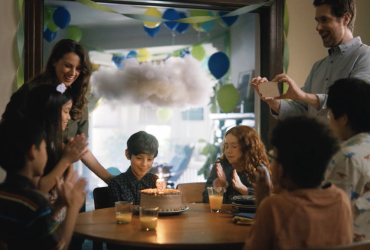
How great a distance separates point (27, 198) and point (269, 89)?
1.44 meters

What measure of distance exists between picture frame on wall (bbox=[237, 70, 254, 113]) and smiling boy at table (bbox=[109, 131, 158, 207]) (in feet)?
8.67

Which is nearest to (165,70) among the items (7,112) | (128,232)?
(7,112)

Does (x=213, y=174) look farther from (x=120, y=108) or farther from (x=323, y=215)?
(x=120, y=108)

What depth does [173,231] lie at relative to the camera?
164 centimetres

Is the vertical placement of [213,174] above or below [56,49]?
below

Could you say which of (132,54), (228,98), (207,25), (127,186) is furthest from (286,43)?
(132,54)

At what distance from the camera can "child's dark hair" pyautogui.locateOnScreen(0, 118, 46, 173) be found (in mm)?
1467

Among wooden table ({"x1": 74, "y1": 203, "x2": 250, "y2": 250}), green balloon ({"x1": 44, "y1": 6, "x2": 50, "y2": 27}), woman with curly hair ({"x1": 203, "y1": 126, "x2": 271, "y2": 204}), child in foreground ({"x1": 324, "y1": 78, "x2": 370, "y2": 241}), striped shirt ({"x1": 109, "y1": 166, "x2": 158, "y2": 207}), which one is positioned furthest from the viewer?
green balloon ({"x1": 44, "y1": 6, "x2": 50, "y2": 27})

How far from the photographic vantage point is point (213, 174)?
2736mm

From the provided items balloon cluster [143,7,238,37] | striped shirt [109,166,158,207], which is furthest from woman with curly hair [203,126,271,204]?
balloon cluster [143,7,238,37]

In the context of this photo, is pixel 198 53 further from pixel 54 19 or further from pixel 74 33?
pixel 54 19

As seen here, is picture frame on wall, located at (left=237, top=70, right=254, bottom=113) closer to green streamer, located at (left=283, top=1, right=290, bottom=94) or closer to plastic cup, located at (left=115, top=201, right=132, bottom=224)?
green streamer, located at (left=283, top=1, right=290, bottom=94)

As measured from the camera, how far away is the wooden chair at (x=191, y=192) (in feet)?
9.06

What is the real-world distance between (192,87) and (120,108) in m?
1.06
